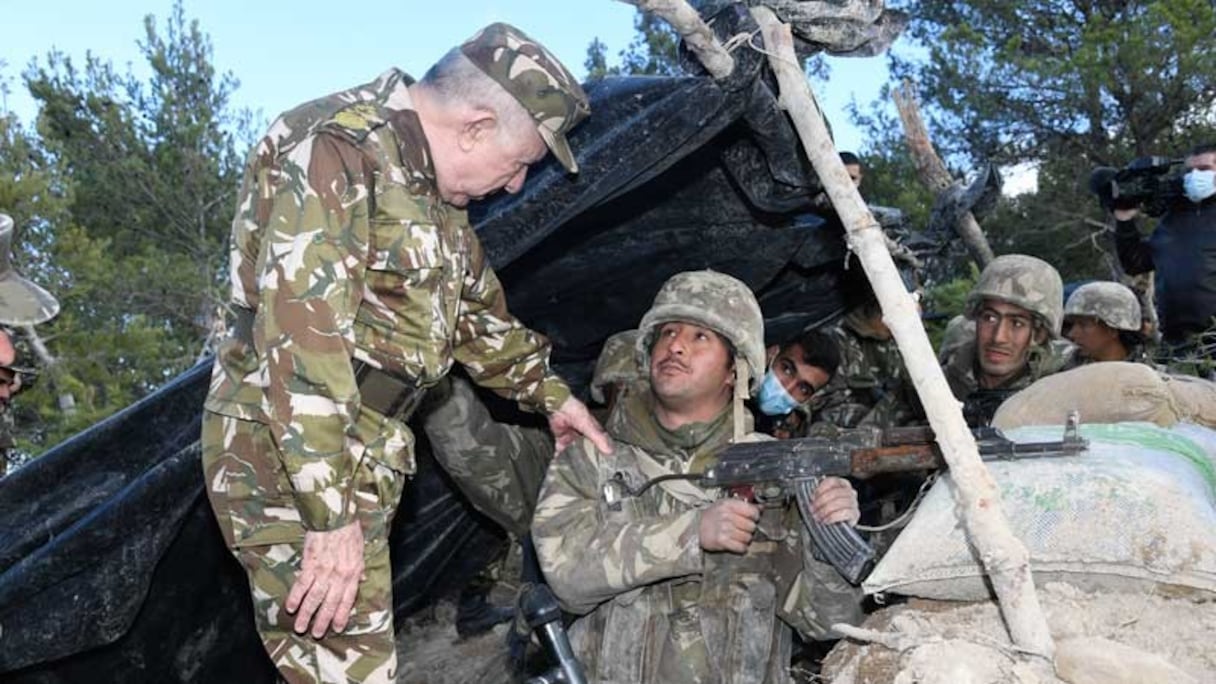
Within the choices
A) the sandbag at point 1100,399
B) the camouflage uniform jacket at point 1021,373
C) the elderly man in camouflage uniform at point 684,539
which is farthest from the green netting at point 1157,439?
the camouflage uniform jacket at point 1021,373

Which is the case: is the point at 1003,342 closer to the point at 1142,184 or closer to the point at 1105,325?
the point at 1105,325

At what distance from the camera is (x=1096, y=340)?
5.57 metres

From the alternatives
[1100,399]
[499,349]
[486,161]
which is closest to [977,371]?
[1100,399]

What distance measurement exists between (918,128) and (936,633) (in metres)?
4.35

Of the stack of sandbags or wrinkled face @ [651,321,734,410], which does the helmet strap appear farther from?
the stack of sandbags

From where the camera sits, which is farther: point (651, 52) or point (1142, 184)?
point (651, 52)

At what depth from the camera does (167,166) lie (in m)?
21.9

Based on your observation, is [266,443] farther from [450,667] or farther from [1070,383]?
[450,667]

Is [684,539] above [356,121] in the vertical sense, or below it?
below

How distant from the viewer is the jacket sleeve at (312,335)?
2.55 meters

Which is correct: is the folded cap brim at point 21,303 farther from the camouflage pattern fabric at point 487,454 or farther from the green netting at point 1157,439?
the green netting at point 1157,439

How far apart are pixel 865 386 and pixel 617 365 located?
207 cm

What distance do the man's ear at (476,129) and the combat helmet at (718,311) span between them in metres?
1.09

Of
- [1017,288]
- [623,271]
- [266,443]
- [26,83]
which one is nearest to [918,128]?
[1017,288]
